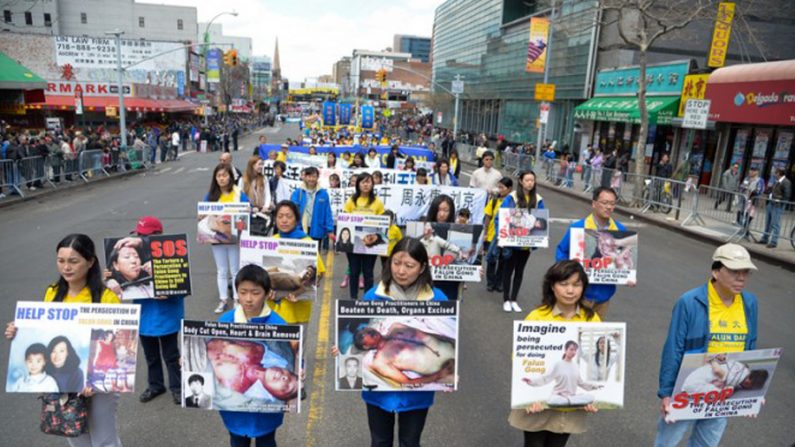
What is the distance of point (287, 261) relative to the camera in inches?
190

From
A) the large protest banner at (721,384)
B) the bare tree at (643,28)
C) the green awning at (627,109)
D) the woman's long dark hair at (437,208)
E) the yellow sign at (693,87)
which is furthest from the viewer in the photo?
the green awning at (627,109)

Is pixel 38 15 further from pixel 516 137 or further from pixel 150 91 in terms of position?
pixel 516 137

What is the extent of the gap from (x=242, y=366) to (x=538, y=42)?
2825 centimetres

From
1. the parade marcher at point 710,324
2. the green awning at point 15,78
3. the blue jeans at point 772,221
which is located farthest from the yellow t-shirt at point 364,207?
the green awning at point 15,78

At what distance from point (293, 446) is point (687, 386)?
2.95 metres

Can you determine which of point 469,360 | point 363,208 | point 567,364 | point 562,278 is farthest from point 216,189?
point 567,364

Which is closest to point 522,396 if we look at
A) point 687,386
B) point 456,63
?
point 687,386

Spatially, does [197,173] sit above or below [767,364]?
below

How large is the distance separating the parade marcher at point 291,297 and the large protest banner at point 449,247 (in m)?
1.22

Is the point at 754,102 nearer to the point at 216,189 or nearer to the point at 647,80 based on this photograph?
the point at 647,80

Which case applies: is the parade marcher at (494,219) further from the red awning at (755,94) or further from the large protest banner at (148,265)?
→ the red awning at (755,94)

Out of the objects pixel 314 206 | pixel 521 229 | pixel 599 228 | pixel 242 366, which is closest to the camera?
pixel 242 366

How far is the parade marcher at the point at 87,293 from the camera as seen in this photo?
3.36 m

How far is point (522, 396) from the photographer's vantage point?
3197 millimetres
